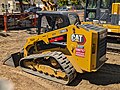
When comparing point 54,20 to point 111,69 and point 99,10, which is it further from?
point 99,10

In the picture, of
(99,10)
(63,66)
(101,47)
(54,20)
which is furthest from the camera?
(99,10)

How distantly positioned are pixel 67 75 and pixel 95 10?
298 inches

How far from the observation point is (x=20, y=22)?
18.6 m

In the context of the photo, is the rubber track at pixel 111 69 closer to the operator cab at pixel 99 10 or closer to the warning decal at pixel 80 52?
the warning decal at pixel 80 52

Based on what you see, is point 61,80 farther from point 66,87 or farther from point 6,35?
point 6,35

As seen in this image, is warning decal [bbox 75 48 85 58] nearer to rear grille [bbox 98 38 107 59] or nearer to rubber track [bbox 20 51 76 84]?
rubber track [bbox 20 51 76 84]

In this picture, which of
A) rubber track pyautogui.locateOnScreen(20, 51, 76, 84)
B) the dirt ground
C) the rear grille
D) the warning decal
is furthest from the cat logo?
the dirt ground

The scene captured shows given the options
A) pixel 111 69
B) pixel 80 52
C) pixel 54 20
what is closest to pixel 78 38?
pixel 80 52

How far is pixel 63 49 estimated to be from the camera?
22.6 feet

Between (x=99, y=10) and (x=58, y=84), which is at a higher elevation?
(x=99, y=10)

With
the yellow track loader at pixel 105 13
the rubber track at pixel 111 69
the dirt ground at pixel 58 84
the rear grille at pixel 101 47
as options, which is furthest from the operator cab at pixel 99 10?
the rear grille at pixel 101 47

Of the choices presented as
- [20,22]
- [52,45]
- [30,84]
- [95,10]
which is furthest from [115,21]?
[20,22]

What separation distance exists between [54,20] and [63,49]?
40.0 inches

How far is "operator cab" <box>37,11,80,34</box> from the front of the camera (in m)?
6.86
